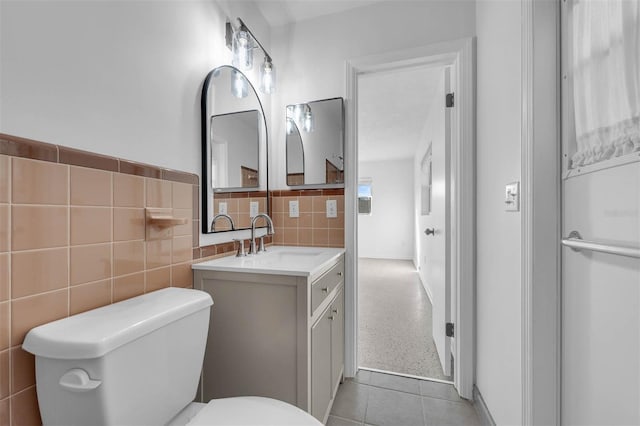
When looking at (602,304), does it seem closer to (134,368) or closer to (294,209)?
(134,368)

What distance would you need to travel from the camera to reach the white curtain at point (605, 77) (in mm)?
604

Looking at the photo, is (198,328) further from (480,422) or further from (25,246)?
(480,422)

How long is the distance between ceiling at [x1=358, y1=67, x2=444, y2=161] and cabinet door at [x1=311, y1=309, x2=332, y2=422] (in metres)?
1.61

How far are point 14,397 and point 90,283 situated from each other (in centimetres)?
28

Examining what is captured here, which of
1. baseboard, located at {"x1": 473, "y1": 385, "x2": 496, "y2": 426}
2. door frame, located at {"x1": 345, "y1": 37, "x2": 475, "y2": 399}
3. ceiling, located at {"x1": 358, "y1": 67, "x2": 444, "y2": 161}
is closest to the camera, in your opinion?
baseboard, located at {"x1": 473, "y1": 385, "x2": 496, "y2": 426}

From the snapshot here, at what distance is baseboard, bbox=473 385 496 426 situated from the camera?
1281 millimetres

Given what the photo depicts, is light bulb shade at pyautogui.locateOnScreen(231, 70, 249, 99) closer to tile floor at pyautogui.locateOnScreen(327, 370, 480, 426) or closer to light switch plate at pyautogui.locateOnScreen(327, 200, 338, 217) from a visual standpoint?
light switch plate at pyautogui.locateOnScreen(327, 200, 338, 217)

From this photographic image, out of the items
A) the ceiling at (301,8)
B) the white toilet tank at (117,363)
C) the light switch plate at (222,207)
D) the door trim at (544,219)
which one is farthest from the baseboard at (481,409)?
the ceiling at (301,8)

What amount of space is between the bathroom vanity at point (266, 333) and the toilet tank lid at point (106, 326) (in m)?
0.23

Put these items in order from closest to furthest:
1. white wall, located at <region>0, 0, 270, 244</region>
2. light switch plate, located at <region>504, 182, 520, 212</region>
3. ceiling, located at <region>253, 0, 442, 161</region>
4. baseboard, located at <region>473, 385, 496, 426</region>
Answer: white wall, located at <region>0, 0, 270, 244</region> → light switch plate, located at <region>504, 182, 520, 212</region> → baseboard, located at <region>473, 385, 496, 426</region> → ceiling, located at <region>253, 0, 442, 161</region>

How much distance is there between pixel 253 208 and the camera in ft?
5.52

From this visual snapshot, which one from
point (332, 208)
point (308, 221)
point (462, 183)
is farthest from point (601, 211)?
point (308, 221)

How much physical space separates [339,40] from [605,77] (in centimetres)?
151

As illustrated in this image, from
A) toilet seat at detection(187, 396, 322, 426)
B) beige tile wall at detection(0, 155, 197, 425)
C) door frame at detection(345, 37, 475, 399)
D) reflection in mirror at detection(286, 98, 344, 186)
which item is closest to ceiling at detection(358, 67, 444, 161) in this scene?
door frame at detection(345, 37, 475, 399)
